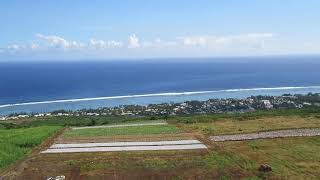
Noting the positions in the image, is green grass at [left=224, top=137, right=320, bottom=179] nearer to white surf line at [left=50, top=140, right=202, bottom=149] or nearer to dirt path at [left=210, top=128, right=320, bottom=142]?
dirt path at [left=210, top=128, right=320, bottom=142]

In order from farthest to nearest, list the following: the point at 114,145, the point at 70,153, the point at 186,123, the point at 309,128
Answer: the point at 186,123
the point at 309,128
the point at 114,145
the point at 70,153

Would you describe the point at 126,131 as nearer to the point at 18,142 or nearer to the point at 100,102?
the point at 18,142

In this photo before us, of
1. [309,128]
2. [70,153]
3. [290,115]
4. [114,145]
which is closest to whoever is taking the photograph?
[70,153]

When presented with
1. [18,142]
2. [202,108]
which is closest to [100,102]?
[202,108]

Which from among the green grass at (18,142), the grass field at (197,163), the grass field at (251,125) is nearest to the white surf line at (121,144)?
the green grass at (18,142)

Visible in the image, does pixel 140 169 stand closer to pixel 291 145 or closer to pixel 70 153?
pixel 70 153

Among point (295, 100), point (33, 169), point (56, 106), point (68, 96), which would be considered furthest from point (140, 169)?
point (68, 96)
